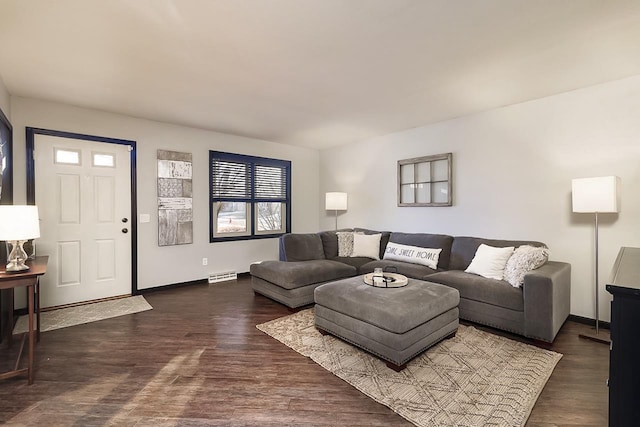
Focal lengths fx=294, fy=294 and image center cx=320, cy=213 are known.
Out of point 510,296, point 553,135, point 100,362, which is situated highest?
point 553,135

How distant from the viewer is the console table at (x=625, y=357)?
1000 mm

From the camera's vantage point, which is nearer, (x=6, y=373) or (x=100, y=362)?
(x=6, y=373)

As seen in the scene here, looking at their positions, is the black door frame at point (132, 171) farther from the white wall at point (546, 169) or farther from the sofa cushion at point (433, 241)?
the white wall at point (546, 169)

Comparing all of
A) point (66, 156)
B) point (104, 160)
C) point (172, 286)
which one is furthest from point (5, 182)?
point (172, 286)


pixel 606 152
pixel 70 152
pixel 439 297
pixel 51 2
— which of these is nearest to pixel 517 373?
pixel 439 297

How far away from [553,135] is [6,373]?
5338mm

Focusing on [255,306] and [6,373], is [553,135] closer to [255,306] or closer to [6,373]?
[255,306]

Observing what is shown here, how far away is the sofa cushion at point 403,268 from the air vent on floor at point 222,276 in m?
2.25

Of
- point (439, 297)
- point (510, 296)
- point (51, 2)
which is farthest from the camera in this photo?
point (510, 296)

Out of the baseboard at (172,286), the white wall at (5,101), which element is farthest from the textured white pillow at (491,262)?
the white wall at (5,101)

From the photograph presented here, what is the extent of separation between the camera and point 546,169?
3344 mm

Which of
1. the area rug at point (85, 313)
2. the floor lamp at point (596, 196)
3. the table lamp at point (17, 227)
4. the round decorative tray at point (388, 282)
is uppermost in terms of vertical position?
the floor lamp at point (596, 196)

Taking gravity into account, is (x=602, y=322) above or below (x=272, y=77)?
below

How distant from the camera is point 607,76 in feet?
9.25
